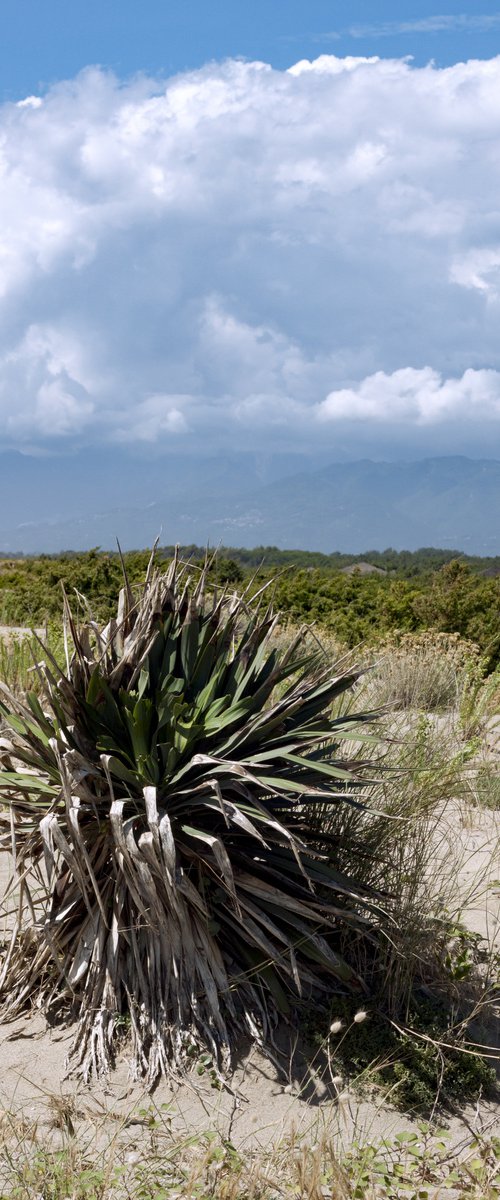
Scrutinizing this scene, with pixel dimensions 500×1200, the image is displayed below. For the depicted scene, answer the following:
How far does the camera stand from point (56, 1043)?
390 centimetres

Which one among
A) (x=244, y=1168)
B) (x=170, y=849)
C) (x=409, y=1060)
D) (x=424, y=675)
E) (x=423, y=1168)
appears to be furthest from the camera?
(x=424, y=675)

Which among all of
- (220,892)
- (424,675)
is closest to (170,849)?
(220,892)

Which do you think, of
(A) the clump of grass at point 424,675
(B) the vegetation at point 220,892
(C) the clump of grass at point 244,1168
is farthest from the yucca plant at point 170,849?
(A) the clump of grass at point 424,675

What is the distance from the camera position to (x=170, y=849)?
3.46 m

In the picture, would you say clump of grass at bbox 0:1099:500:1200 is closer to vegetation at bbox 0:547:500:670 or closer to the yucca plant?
the yucca plant

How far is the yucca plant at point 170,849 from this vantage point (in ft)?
12.2

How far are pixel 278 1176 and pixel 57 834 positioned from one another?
1.41 metres

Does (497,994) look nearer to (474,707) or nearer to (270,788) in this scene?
(270,788)

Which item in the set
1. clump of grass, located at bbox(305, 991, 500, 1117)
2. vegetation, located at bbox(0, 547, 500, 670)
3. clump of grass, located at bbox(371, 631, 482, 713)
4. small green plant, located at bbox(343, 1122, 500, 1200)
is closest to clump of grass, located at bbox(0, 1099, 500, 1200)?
small green plant, located at bbox(343, 1122, 500, 1200)

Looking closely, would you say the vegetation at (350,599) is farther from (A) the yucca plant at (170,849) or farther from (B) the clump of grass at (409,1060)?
(B) the clump of grass at (409,1060)

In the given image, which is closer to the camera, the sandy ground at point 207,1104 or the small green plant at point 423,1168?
the small green plant at point 423,1168

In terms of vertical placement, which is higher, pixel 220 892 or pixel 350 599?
pixel 350 599

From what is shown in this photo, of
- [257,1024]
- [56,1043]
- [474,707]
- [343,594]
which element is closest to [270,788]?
[257,1024]

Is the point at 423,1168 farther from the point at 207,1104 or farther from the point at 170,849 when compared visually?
the point at 170,849
